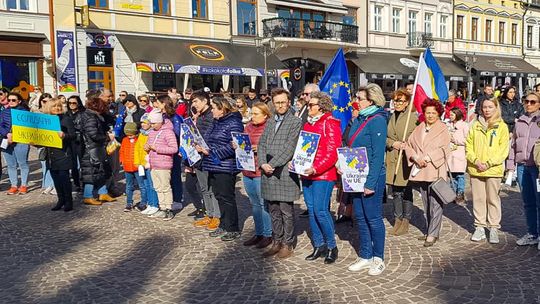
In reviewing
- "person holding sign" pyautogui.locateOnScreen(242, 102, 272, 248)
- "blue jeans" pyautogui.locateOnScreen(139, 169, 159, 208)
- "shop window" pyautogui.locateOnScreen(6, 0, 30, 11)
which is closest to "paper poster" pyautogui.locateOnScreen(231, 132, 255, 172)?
"person holding sign" pyautogui.locateOnScreen(242, 102, 272, 248)

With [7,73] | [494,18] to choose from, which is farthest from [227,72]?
Result: [494,18]

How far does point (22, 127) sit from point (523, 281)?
7398mm

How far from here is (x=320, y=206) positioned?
5152 mm

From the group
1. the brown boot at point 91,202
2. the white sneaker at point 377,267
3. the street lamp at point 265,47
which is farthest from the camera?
the street lamp at point 265,47

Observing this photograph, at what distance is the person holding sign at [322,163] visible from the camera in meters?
5.05

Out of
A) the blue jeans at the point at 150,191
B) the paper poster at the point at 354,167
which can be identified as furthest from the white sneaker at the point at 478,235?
the blue jeans at the point at 150,191

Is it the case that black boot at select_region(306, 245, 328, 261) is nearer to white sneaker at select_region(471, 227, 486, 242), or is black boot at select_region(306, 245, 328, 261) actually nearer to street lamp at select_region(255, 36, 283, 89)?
white sneaker at select_region(471, 227, 486, 242)

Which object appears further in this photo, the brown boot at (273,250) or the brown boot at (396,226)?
the brown boot at (396,226)

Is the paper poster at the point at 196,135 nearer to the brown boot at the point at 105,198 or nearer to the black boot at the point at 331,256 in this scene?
the black boot at the point at 331,256

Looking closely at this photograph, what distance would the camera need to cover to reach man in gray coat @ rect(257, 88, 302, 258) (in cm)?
525

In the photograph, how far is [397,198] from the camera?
21.4 feet

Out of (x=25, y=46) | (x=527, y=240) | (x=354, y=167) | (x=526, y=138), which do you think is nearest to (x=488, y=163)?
(x=526, y=138)

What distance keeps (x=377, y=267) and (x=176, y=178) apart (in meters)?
4.07

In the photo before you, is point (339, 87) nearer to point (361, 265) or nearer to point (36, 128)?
point (361, 265)
